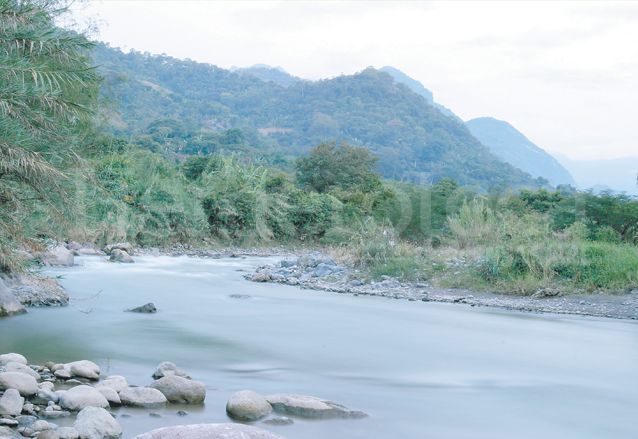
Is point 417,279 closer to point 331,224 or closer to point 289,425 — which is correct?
point 289,425

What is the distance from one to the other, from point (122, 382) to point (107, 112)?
19.1m

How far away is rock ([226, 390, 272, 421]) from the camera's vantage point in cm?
453

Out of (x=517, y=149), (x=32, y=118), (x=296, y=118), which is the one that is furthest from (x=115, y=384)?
(x=517, y=149)

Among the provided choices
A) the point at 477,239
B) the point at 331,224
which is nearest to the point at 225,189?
the point at 331,224

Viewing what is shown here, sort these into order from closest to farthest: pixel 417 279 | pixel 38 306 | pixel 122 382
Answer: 1. pixel 122 382
2. pixel 38 306
3. pixel 417 279

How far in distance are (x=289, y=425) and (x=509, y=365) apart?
3.96 metres

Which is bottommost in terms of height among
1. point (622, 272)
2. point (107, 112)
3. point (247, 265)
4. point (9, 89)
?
point (247, 265)

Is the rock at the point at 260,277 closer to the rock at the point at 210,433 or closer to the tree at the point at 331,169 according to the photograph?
the rock at the point at 210,433

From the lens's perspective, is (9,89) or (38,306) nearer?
(9,89)

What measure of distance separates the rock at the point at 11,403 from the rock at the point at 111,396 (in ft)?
2.21

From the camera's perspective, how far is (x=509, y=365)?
7.07m

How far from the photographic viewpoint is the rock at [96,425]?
3795 millimetres

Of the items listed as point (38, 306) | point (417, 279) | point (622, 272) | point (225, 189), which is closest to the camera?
point (38, 306)

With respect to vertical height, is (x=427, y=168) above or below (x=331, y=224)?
above
